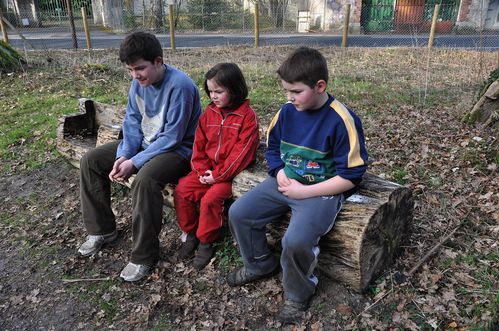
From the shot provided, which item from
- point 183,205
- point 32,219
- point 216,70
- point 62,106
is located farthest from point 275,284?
point 62,106

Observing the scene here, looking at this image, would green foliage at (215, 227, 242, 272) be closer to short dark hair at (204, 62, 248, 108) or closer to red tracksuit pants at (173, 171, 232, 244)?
red tracksuit pants at (173, 171, 232, 244)

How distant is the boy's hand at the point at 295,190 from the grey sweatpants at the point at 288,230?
0.04 meters

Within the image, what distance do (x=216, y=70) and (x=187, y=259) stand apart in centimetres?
153

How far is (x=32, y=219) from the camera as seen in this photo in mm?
4203

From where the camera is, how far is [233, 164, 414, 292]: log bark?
2.59 meters

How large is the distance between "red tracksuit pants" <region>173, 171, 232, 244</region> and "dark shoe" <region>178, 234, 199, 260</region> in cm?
12

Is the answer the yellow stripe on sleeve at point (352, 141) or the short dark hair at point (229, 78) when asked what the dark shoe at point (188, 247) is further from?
the yellow stripe on sleeve at point (352, 141)

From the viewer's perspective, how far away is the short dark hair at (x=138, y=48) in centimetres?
305

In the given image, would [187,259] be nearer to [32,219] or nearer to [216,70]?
[216,70]

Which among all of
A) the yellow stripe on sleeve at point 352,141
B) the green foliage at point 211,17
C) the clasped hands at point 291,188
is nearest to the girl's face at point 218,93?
the clasped hands at point 291,188

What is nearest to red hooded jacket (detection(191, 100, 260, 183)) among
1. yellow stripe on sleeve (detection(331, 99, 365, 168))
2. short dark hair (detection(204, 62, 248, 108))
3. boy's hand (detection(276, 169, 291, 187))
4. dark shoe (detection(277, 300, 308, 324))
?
short dark hair (detection(204, 62, 248, 108))

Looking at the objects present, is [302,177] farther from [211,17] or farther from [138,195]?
[211,17]

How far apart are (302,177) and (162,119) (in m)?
1.32

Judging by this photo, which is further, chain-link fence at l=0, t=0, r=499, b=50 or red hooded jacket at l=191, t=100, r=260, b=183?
chain-link fence at l=0, t=0, r=499, b=50
